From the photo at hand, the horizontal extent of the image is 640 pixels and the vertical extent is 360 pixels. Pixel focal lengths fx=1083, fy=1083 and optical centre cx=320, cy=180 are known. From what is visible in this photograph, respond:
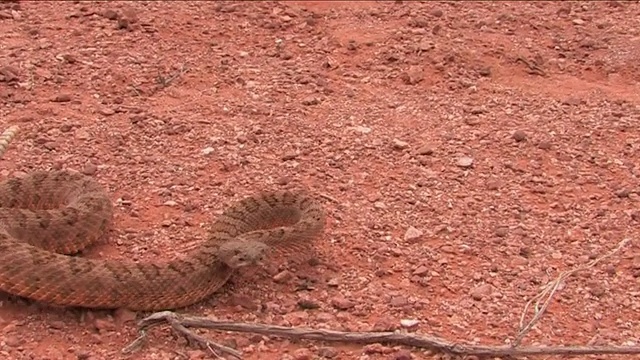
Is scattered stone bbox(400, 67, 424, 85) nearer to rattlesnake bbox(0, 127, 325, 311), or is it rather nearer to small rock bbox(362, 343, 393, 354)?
rattlesnake bbox(0, 127, 325, 311)

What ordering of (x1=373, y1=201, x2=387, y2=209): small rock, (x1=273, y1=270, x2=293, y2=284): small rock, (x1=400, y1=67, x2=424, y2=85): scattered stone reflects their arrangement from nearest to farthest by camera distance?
(x1=273, y1=270, x2=293, y2=284): small rock < (x1=373, y1=201, x2=387, y2=209): small rock < (x1=400, y1=67, x2=424, y2=85): scattered stone

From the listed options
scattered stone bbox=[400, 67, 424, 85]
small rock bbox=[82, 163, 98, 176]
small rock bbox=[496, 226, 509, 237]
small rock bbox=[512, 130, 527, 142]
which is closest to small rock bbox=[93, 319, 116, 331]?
small rock bbox=[82, 163, 98, 176]

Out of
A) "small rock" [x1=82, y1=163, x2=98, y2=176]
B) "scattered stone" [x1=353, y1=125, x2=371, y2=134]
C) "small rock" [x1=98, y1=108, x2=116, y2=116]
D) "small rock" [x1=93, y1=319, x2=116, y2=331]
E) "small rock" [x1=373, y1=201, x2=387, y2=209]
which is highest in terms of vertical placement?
"scattered stone" [x1=353, y1=125, x2=371, y2=134]

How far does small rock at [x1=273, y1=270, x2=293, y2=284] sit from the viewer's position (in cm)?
635

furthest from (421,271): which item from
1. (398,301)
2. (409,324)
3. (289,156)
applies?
(289,156)

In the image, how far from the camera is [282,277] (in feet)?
20.9

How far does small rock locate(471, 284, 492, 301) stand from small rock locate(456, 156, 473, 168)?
1.48 meters

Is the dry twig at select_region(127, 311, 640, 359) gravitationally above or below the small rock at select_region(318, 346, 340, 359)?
above

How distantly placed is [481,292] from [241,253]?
1.40m

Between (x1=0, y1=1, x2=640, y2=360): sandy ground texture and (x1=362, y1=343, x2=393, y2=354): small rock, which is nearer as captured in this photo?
(x1=362, y1=343, x2=393, y2=354): small rock

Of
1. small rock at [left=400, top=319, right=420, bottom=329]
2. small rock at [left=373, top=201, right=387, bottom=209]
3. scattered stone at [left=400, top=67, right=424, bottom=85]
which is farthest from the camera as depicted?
scattered stone at [left=400, top=67, right=424, bottom=85]

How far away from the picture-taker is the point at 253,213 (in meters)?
6.77

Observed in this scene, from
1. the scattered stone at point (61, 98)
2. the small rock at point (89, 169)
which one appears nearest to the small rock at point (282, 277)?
the small rock at point (89, 169)

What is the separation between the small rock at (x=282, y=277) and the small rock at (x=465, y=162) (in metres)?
1.80
